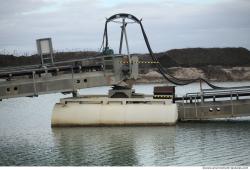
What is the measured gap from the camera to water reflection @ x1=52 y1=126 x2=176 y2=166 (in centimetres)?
2667

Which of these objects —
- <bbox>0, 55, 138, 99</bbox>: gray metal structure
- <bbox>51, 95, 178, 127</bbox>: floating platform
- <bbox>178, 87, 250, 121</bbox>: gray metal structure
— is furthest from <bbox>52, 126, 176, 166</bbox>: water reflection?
<bbox>178, 87, 250, 121</bbox>: gray metal structure

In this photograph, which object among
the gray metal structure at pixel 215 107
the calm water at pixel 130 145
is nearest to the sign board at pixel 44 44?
the calm water at pixel 130 145

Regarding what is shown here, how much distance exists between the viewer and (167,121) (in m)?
36.8

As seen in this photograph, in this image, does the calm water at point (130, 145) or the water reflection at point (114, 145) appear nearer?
the calm water at point (130, 145)

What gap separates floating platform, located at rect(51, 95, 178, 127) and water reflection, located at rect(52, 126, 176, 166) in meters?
0.61

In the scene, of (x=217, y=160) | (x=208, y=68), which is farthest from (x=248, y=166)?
(x=208, y=68)

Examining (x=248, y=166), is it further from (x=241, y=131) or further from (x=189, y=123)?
(x=189, y=123)

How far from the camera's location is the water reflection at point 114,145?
26.7 m

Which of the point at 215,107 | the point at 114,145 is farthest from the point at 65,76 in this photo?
the point at 215,107

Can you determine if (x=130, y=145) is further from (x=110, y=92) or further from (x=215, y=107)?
(x=215, y=107)

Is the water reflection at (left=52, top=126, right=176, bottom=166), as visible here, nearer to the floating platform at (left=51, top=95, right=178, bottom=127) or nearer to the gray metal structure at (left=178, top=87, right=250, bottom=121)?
the floating platform at (left=51, top=95, right=178, bottom=127)

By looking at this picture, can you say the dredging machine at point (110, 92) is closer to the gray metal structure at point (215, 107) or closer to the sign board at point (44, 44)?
the gray metal structure at point (215, 107)

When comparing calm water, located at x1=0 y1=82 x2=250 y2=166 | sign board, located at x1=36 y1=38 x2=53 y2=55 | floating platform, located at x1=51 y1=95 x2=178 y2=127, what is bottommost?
calm water, located at x1=0 y1=82 x2=250 y2=166

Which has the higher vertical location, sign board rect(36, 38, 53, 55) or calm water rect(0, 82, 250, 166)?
sign board rect(36, 38, 53, 55)
